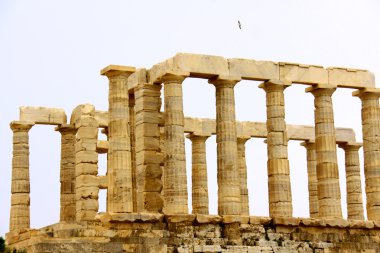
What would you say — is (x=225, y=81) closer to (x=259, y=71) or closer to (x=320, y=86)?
(x=259, y=71)

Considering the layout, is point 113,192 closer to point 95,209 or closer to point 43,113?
point 95,209

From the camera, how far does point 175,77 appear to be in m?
49.6

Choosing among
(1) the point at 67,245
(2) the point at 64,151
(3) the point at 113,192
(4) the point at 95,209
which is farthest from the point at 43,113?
(1) the point at 67,245

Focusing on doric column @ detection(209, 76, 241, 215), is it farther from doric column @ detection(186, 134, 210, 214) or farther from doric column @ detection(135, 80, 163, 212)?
doric column @ detection(186, 134, 210, 214)

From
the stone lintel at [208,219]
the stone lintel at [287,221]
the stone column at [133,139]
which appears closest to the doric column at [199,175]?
the stone column at [133,139]

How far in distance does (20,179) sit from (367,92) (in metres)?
18.0

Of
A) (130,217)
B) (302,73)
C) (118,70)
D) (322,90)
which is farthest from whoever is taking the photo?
(322,90)

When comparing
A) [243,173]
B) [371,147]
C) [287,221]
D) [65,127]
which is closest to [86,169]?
[65,127]

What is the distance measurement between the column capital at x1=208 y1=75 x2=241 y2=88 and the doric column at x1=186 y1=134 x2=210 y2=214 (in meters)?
9.62

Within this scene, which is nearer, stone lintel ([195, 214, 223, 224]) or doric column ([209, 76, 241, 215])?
stone lintel ([195, 214, 223, 224])

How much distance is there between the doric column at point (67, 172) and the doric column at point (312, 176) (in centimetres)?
1402

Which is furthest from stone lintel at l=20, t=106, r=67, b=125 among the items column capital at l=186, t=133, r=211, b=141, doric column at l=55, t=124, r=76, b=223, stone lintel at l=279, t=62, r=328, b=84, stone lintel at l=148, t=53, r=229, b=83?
stone lintel at l=279, t=62, r=328, b=84

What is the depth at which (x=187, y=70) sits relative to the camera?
49.9m

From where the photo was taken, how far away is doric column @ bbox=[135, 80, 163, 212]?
164 ft
